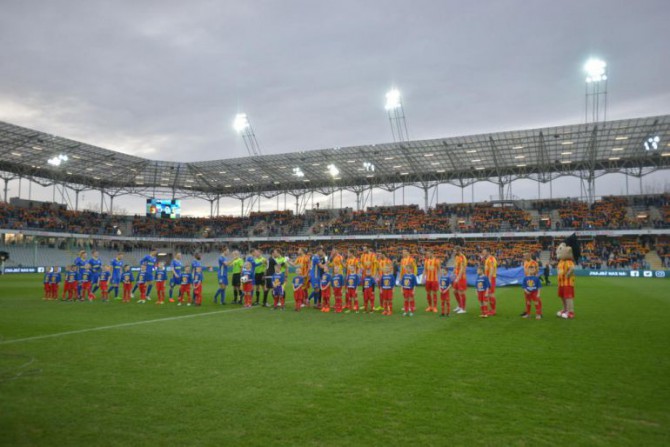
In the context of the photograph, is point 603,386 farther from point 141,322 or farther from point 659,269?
point 659,269

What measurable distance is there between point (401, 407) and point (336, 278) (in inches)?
368

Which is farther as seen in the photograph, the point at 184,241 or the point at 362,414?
the point at 184,241

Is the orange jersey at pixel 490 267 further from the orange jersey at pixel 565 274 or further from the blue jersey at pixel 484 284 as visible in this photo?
the orange jersey at pixel 565 274

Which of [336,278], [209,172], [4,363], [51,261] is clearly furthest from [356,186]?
[4,363]

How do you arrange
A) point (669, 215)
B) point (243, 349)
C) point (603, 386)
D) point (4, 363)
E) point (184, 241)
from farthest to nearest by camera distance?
1. point (184, 241)
2. point (669, 215)
3. point (243, 349)
4. point (4, 363)
5. point (603, 386)

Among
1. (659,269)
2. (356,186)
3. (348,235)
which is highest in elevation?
(356,186)

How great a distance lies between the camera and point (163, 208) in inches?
2189

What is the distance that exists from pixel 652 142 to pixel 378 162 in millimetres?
24393

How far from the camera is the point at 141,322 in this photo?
1155 centimetres

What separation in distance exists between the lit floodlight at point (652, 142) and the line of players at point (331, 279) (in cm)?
3244

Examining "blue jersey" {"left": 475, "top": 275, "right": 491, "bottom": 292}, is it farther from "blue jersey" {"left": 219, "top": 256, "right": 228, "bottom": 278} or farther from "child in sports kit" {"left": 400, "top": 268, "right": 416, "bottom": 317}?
"blue jersey" {"left": 219, "top": 256, "right": 228, "bottom": 278}

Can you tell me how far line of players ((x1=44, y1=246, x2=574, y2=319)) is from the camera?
1298 cm

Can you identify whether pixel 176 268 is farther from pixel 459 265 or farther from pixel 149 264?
pixel 459 265

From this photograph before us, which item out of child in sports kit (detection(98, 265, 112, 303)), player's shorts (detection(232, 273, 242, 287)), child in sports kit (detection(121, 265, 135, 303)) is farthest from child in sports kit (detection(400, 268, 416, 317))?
child in sports kit (detection(98, 265, 112, 303))
